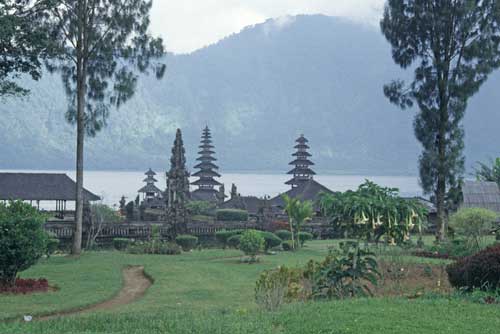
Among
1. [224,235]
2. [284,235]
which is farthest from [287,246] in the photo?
[224,235]

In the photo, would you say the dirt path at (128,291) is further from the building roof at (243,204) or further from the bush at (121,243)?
the building roof at (243,204)

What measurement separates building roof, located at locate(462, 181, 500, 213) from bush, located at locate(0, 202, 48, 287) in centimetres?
2329

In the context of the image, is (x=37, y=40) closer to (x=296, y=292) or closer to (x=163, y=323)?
(x=296, y=292)

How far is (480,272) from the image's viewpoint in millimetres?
12570

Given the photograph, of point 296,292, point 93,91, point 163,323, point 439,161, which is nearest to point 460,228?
point 439,161

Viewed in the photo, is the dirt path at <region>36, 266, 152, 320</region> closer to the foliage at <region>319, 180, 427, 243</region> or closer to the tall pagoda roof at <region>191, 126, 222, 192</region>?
the foliage at <region>319, 180, 427, 243</region>

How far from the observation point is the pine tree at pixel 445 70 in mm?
29281

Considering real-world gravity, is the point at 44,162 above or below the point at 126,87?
above

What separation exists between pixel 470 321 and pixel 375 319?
1.44m

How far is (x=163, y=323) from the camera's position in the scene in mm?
9930

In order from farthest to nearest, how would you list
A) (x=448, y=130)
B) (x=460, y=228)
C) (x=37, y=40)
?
(x=448, y=130) → (x=460, y=228) → (x=37, y=40)

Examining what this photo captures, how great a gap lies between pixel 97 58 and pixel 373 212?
56.8 feet

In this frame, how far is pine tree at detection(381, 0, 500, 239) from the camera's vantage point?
2928cm

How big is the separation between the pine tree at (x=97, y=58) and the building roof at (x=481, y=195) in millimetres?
17221
